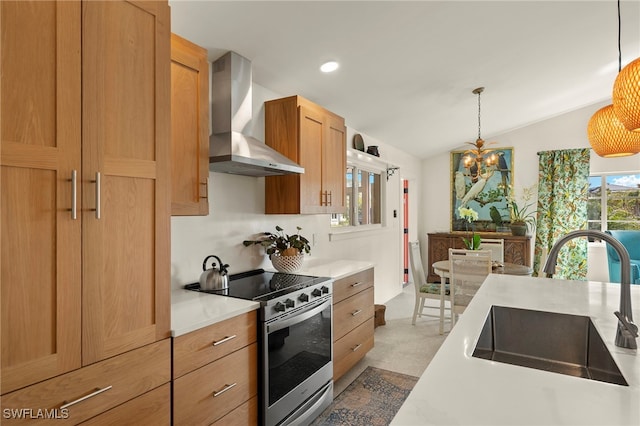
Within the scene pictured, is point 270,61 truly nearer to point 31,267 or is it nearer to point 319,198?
point 319,198

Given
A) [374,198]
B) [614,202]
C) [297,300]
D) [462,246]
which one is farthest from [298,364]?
[614,202]

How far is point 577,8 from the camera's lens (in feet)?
8.76

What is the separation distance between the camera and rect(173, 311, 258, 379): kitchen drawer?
1520 mm

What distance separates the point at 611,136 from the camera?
7.23 ft

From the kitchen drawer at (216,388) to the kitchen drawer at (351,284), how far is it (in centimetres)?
92

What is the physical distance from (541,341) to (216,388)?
145 centimetres

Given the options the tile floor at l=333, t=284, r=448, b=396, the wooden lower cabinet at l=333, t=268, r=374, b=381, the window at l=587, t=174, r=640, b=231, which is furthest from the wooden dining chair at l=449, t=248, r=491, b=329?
the window at l=587, t=174, r=640, b=231

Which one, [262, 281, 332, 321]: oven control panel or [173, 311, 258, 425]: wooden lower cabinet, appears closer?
[173, 311, 258, 425]: wooden lower cabinet

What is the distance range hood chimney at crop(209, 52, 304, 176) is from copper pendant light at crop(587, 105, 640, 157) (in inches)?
78.1

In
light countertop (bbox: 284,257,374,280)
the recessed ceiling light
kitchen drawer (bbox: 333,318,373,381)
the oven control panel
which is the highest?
the recessed ceiling light

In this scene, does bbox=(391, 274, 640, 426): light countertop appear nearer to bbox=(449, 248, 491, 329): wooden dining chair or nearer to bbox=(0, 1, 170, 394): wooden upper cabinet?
bbox=(0, 1, 170, 394): wooden upper cabinet

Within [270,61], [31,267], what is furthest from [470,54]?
[31,267]

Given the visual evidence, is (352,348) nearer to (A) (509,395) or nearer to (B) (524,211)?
(A) (509,395)

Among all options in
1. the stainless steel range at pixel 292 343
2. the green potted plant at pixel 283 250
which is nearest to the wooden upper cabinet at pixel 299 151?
the green potted plant at pixel 283 250
